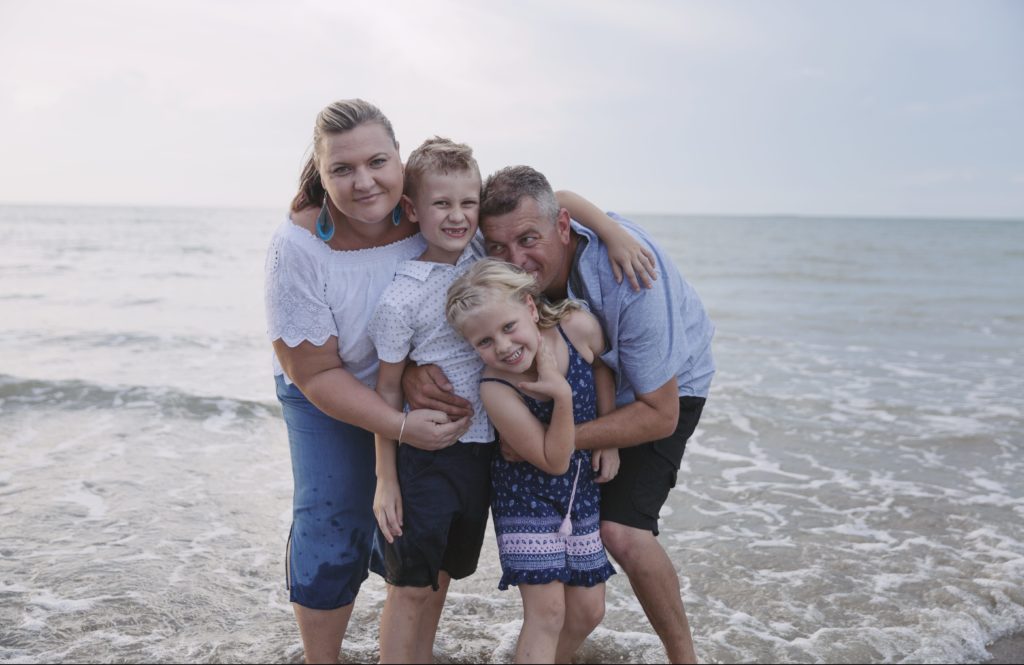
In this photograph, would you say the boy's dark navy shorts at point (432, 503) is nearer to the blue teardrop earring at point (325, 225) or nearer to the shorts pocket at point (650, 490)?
the shorts pocket at point (650, 490)

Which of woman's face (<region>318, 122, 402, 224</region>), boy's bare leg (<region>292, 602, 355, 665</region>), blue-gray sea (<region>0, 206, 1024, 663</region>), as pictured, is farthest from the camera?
blue-gray sea (<region>0, 206, 1024, 663</region>)

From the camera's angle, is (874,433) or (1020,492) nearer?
(1020,492)

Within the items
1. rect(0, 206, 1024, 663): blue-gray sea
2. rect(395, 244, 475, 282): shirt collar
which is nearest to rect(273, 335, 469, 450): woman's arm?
rect(395, 244, 475, 282): shirt collar

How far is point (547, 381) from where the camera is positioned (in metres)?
2.96

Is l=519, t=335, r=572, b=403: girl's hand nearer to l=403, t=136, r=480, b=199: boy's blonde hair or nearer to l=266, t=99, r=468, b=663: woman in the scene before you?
l=266, t=99, r=468, b=663: woman

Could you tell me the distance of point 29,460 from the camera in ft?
22.5

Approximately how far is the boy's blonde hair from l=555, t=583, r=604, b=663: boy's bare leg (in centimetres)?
151

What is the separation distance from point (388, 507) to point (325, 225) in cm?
102

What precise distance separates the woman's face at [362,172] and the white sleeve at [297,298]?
0.24 m

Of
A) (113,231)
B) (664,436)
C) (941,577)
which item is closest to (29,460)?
(664,436)

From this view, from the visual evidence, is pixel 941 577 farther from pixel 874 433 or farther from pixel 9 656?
pixel 9 656

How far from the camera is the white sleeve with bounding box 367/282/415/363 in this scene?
3017mm

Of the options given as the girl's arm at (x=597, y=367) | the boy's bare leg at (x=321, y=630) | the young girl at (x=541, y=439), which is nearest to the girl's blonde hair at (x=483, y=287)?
the young girl at (x=541, y=439)

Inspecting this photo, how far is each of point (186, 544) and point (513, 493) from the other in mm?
3051
